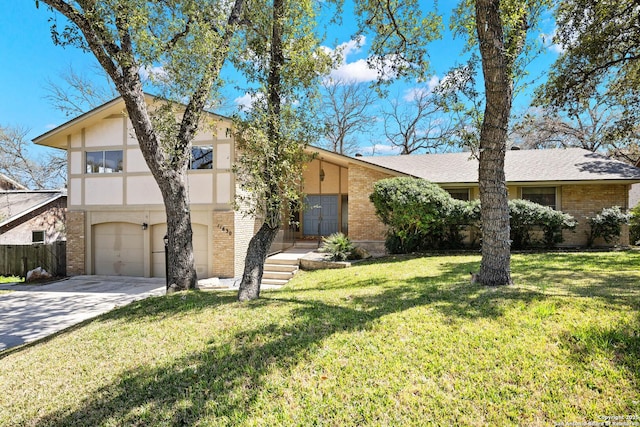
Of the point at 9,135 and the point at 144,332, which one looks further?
the point at 9,135

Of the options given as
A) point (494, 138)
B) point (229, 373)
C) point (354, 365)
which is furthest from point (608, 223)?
point (229, 373)

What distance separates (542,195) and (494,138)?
1092 centimetres

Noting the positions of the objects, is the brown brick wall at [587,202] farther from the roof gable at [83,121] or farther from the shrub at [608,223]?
the roof gable at [83,121]

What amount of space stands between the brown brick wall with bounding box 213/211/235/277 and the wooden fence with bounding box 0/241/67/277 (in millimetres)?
7008

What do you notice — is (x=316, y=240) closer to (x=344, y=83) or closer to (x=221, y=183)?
(x=221, y=183)

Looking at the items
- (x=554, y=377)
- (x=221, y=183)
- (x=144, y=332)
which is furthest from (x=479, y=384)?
(x=221, y=183)

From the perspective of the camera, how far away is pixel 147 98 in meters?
11.2

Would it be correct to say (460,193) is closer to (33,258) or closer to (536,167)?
(536,167)

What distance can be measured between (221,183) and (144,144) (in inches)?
196

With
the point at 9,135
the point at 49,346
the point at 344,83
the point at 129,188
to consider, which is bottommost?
the point at 49,346

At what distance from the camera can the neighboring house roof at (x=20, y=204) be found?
15.4m

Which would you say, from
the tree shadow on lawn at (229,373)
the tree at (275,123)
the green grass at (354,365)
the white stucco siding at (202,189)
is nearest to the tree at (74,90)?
the white stucco siding at (202,189)

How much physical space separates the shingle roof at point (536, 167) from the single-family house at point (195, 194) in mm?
62

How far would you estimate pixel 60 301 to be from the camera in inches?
357
